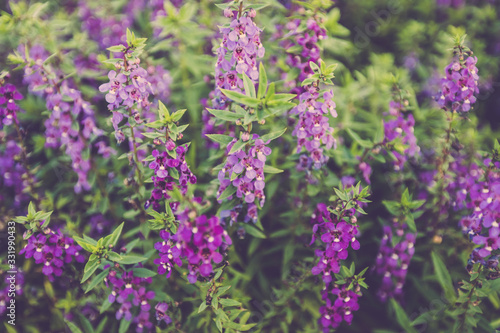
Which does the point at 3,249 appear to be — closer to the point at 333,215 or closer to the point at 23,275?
the point at 23,275

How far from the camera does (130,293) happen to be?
326 centimetres

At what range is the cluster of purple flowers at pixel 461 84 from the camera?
331 cm

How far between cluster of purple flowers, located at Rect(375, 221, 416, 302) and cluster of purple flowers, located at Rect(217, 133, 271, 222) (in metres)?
1.60

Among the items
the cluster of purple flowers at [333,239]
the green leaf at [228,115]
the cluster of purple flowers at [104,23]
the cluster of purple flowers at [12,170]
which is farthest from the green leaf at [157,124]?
the cluster of purple flowers at [104,23]

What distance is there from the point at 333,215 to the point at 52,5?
5949 mm

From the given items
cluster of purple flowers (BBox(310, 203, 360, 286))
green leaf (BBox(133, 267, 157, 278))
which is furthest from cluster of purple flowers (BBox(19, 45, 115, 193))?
cluster of purple flowers (BBox(310, 203, 360, 286))

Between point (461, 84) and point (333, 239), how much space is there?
187 cm

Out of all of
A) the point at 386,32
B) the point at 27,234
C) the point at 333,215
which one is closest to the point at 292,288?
the point at 333,215

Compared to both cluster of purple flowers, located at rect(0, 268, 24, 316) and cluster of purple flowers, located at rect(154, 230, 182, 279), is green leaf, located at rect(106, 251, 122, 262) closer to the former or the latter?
cluster of purple flowers, located at rect(154, 230, 182, 279)

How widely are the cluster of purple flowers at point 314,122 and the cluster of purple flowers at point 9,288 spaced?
3201 millimetres

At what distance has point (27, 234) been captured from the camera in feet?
10.1

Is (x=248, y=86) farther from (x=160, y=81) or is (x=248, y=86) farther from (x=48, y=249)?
(x=48, y=249)

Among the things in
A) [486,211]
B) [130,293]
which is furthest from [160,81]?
[486,211]

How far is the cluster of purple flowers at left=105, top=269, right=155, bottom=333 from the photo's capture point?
3173 millimetres
